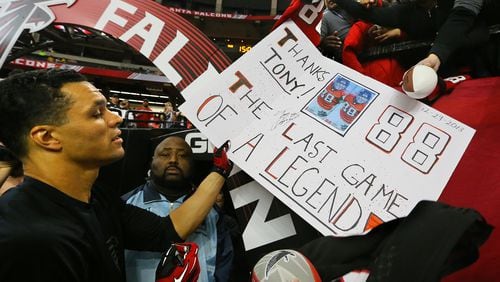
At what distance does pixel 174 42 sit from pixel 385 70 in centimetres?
91

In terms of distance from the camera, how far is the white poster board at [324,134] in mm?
1021

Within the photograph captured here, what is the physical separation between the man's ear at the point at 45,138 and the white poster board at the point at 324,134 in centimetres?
42

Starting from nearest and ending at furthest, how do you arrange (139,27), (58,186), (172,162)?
(58,186)
(139,27)
(172,162)

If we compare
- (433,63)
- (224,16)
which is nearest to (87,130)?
(433,63)

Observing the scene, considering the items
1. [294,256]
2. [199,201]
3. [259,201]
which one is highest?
[294,256]

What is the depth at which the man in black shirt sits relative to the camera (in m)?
0.79

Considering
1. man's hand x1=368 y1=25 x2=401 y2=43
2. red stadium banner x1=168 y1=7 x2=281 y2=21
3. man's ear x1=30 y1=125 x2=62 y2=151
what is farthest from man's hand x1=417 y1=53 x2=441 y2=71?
red stadium banner x1=168 y1=7 x2=281 y2=21

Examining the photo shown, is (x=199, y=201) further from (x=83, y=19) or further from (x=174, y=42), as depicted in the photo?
(x=83, y=19)

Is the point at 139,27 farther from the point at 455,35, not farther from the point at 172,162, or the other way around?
the point at 455,35

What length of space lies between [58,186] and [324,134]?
768mm

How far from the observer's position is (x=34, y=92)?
3.39 feet

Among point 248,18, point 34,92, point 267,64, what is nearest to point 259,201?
point 267,64

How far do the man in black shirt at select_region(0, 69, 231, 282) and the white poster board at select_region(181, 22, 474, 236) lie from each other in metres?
0.35

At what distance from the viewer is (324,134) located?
117 centimetres
